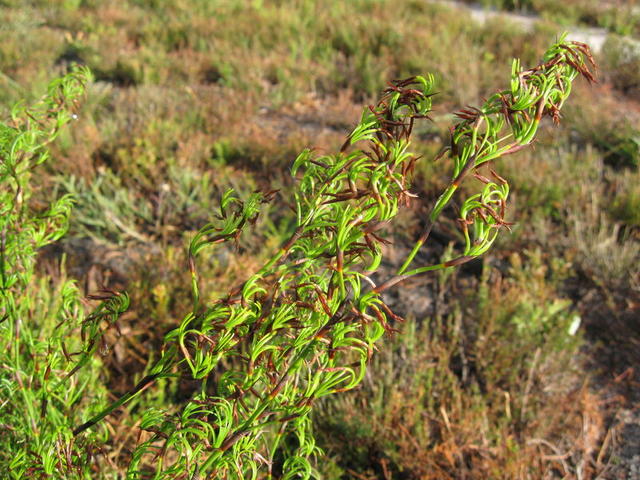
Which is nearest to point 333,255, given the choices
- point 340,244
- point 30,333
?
point 340,244

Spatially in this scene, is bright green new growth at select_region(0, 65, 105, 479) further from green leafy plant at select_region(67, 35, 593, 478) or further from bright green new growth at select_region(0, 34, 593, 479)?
green leafy plant at select_region(67, 35, 593, 478)

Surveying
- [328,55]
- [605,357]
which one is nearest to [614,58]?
[328,55]

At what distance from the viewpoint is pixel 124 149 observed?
398cm

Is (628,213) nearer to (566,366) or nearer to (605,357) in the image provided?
(605,357)

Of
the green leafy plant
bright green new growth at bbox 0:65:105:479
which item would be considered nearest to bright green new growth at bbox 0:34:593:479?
the green leafy plant

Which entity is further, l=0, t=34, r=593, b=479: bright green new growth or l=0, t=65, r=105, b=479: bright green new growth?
l=0, t=65, r=105, b=479: bright green new growth

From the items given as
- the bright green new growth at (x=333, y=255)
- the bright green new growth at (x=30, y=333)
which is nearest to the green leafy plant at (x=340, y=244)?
the bright green new growth at (x=333, y=255)

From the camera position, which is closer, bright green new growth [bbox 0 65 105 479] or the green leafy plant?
the green leafy plant

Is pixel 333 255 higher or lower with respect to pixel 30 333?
higher

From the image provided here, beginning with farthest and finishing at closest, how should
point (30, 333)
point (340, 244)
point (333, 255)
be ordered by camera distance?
point (30, 333)
point (333, 255)
point (340, 244)

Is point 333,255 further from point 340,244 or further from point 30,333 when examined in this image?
point 30,333

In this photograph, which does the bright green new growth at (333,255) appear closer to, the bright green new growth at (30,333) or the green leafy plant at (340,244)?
the green leafy plant at (340,244)

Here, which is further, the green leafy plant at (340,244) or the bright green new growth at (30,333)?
the bright green new growth at (30,333)

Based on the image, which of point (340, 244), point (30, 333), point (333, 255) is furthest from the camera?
point (30, 333)
